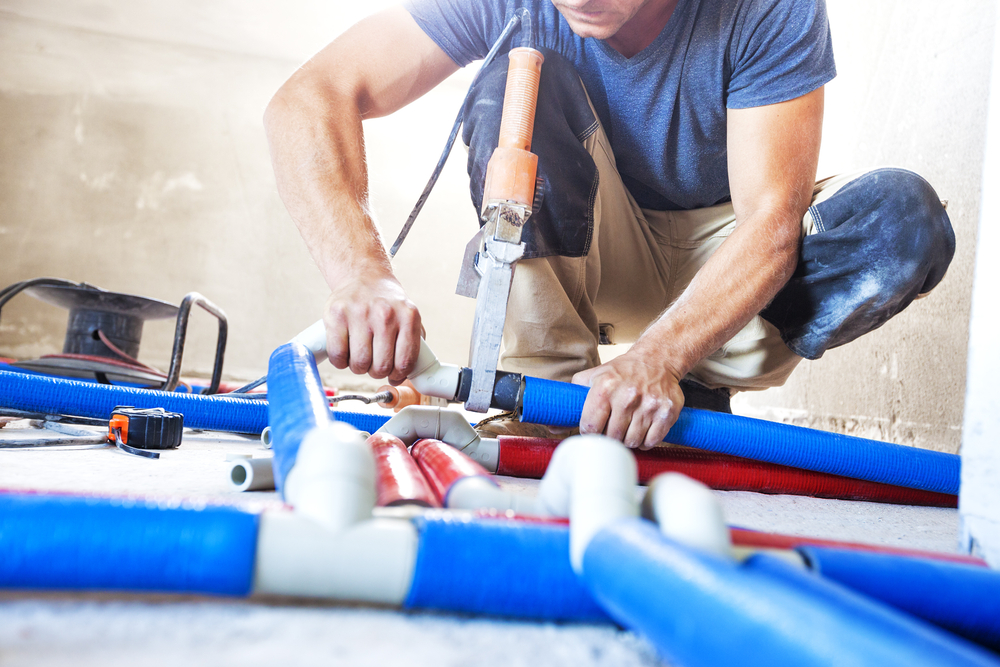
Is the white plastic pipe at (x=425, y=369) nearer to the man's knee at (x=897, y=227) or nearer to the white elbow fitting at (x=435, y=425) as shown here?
the white elbow fitting at (x=435, y=425)

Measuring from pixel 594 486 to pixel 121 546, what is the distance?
301 millimetres

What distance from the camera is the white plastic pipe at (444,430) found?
3.56 ft

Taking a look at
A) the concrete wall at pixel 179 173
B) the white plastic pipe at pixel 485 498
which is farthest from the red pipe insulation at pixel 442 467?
the concrete wall at pixel 179 173

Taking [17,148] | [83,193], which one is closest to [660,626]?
[83,193]

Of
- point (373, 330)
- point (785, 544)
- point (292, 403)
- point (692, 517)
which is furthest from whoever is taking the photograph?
point (373, 330)

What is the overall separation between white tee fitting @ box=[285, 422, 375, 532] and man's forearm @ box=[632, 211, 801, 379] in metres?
0.70

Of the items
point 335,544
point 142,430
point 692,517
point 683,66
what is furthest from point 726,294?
point 142,430

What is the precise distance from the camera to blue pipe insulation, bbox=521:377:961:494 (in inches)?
41.1

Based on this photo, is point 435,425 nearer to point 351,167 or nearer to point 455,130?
point 351,167

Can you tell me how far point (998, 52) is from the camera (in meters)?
0.63

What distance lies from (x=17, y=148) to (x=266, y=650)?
5203 mm

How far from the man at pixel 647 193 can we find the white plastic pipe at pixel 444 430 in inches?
4.7

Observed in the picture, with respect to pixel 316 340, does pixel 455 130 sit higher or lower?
higher

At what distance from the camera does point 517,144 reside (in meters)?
0.96
